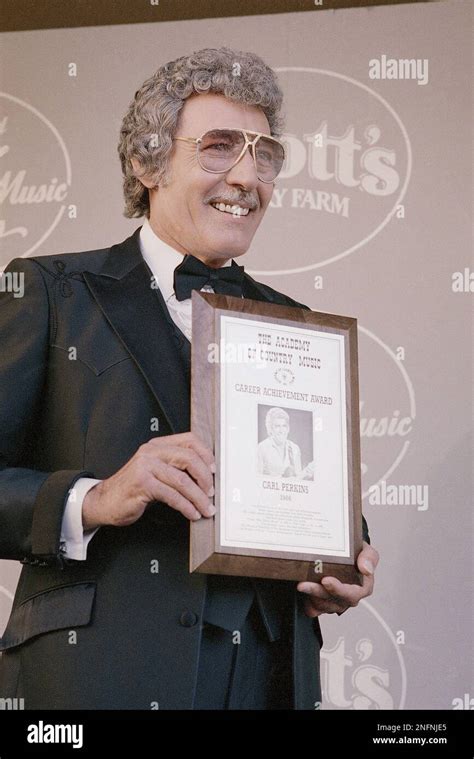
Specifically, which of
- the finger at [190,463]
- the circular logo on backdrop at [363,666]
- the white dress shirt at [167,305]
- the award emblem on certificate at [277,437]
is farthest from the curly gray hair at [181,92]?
the circular logo on backdrop at [363,666]

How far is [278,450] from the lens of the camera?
1.84 metres

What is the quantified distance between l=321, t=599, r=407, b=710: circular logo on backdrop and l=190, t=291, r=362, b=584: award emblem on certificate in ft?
2.88

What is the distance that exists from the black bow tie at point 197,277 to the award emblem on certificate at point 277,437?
0.19 m

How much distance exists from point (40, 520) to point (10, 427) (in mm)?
178

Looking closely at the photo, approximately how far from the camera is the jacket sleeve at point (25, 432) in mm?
1740

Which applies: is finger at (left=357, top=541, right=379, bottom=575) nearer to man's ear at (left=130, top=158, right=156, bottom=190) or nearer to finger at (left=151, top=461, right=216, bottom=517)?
finger at (left=151, top=461, right=216, bottom=517)

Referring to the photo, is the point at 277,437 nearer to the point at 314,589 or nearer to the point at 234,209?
the point at 314,589

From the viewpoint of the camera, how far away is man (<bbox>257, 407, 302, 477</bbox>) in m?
1.82

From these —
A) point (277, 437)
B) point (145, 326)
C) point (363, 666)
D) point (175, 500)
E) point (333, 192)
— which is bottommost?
point (363, 666)

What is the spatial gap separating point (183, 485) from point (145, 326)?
0.34 meters

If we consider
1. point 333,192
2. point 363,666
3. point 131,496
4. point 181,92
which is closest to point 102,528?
point 131,496

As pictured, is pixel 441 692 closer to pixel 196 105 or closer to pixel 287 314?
pixel 287 314

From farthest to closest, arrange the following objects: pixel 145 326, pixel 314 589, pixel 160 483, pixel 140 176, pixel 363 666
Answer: pixel 363 666, pixel 140 176, pixel 145 326, pixel 314 589, pixel 160 483
